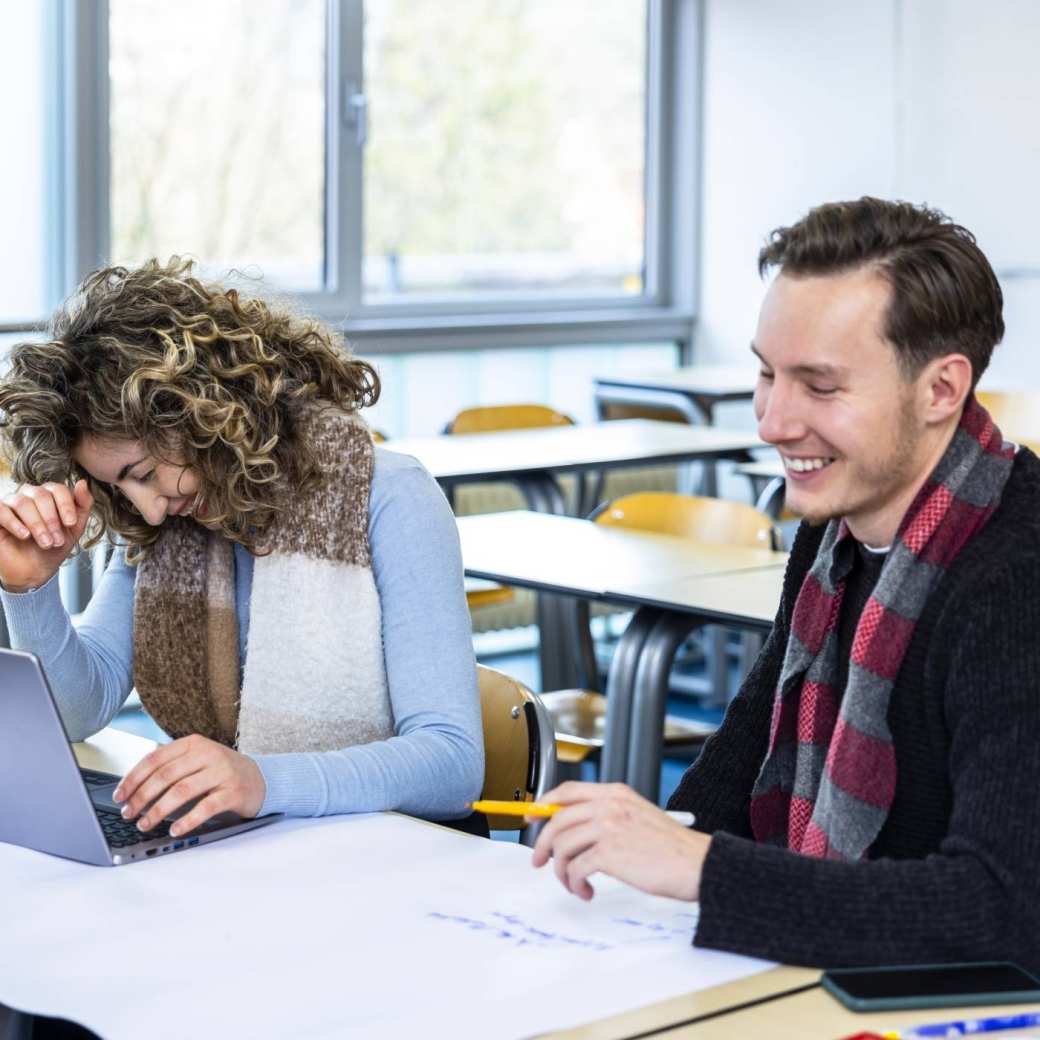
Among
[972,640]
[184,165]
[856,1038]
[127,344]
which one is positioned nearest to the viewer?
[856,1038]

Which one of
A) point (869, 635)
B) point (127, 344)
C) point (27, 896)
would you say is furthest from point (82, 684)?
point (869, 635)

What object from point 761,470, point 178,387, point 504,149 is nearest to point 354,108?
point 504,149

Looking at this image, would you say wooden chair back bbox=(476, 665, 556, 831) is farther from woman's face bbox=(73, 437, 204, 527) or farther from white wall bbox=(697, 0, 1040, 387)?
white wall bbox=(697, 0, 1040, 387)

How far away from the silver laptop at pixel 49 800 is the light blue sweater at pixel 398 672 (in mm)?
91

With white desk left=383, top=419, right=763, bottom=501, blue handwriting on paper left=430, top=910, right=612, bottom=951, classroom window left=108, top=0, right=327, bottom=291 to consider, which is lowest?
white desk left=383, top=419, right=763, bottom=501

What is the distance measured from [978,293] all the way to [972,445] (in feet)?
0.38

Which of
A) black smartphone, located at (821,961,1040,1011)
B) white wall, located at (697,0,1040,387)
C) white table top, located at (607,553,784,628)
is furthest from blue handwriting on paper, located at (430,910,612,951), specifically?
white wall, located at (697,0,1040,387)

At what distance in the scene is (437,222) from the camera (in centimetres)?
556

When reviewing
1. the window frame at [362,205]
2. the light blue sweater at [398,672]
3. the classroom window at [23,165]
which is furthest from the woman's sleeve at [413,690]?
the classroom window at [23,165]

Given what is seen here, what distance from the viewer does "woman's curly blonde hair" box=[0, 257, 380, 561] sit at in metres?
1.77

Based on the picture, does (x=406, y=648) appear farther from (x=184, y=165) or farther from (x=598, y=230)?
(x=598, y=230)

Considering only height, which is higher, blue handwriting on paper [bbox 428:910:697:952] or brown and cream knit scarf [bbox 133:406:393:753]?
brown and cream knit scarf [bbox 133:406:393:753]

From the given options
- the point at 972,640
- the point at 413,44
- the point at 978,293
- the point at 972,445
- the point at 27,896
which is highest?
the point at 413,44

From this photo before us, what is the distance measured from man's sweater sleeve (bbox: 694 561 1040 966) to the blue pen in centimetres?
8
